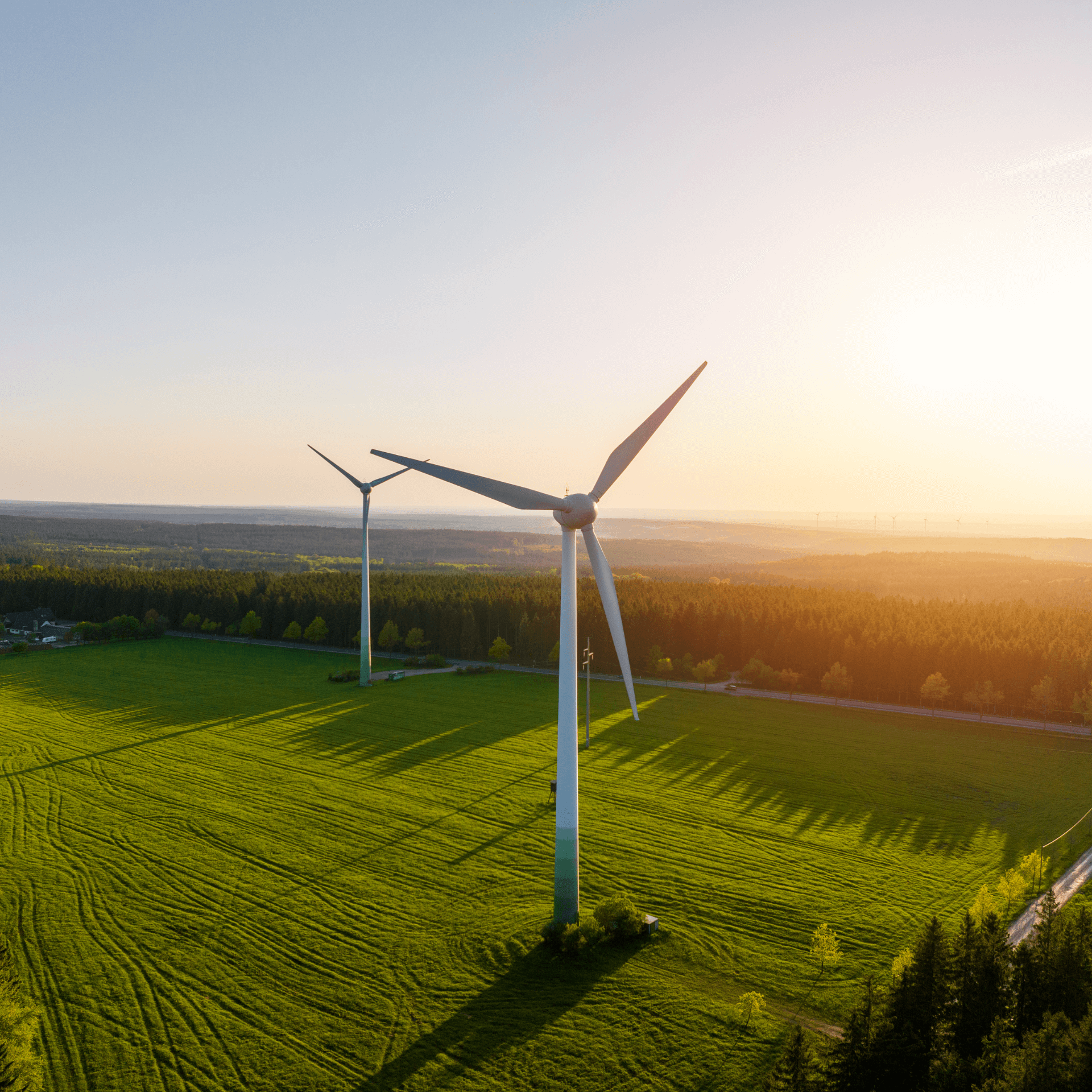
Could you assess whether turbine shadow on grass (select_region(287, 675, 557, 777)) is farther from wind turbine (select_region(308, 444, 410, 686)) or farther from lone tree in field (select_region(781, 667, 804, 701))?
lone tree in field (select_region(781, 667, 804, 701))

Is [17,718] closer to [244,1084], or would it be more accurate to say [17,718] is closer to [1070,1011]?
[244,1084]

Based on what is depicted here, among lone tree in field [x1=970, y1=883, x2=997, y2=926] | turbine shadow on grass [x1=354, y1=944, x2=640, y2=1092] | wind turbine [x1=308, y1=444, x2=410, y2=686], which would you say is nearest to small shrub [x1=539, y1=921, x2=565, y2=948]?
turbine shadow on grass [x1=354, y1=944, x2=640, y2=1092]

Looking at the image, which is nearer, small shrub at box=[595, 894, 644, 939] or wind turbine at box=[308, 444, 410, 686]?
small shrub at box=[595, 894, 644, 939]

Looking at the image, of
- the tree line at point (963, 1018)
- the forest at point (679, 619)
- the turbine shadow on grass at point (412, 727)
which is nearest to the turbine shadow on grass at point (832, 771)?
the turbine shadow on grass at point (412, 727)

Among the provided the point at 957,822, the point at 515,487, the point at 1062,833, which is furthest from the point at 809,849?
the point at 515,487

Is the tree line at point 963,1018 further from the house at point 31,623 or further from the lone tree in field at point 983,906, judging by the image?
the house at point 31,623
